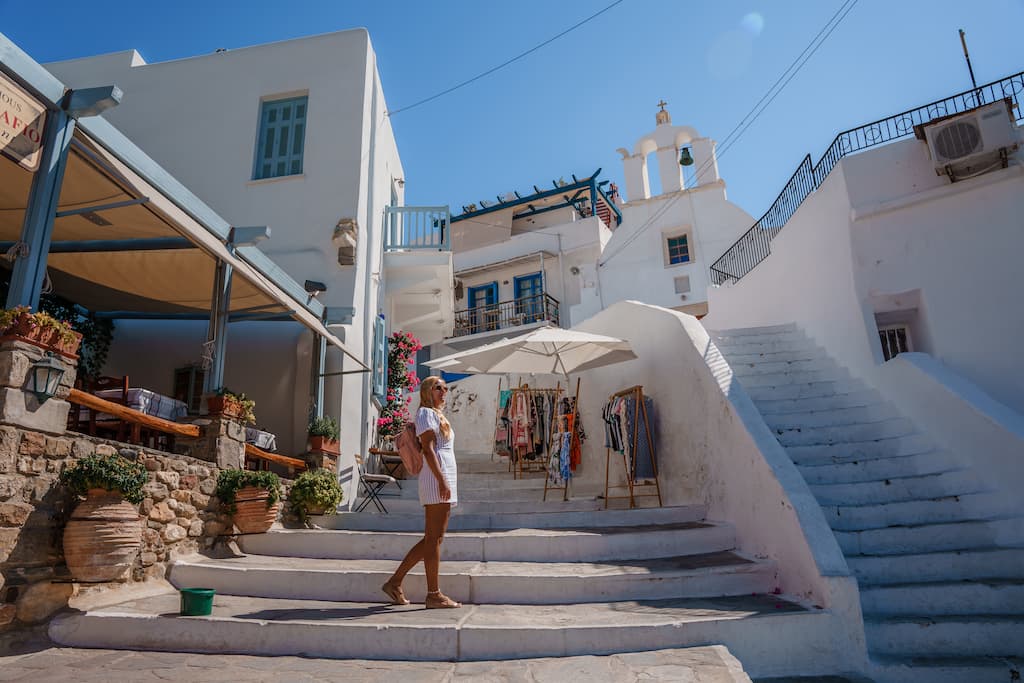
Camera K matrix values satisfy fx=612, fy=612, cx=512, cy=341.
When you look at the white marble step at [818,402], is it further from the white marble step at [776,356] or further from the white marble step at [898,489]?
the white marble step at [898,489]

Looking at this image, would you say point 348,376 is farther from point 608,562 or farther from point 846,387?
point 846,387

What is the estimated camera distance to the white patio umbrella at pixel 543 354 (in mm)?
7539

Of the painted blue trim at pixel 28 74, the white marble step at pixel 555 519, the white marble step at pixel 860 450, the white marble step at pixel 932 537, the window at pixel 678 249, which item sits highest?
the window at pixel 678 249

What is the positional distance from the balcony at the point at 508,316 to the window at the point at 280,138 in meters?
11.2

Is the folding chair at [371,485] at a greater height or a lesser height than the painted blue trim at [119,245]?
lesser

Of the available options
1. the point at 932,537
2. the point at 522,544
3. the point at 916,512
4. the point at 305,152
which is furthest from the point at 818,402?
the point at 305,152

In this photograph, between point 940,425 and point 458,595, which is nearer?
point 458,595

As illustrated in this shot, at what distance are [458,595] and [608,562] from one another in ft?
4.29

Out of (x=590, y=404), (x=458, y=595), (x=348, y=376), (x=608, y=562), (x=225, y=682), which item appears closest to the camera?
(x=225, y=682)

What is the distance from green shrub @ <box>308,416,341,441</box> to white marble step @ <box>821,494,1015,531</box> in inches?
215

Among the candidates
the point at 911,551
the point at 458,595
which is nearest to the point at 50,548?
the point at 458,595

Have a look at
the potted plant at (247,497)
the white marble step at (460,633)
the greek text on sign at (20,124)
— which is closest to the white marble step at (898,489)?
the white marble step at (460,633)

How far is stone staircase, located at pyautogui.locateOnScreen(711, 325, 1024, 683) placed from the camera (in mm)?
3781

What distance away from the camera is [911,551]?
15.3 ft
